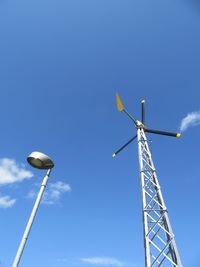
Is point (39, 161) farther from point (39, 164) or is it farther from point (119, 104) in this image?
point (119, 104)

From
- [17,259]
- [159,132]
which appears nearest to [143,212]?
[159,132]

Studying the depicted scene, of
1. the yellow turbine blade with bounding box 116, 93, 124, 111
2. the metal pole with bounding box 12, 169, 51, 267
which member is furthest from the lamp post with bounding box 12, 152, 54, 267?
the yellow turbine blade with bounding box 116, 93, 124, 111

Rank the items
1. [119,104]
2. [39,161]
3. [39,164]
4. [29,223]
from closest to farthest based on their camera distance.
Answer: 1. [29,223]
2. [39,161]
3. [39,164]
4. [119,104]

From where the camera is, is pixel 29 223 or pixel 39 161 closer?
pixel 29 223

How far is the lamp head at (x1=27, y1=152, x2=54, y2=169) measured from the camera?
31.5 ft

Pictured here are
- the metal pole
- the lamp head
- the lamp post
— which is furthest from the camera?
the lamp head

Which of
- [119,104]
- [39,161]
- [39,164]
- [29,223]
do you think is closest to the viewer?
[29,223]

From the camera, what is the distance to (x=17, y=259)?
751 centimetres

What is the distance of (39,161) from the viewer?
968cm

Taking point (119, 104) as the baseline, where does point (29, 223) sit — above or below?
below

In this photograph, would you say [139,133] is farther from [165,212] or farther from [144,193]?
[165,212]

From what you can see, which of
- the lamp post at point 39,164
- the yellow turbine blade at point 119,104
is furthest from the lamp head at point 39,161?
the yellow turbine blade at point 119,104

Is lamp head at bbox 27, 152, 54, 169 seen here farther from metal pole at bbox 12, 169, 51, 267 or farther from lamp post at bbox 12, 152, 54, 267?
metal pole at bbox 12, 169, 51, 267

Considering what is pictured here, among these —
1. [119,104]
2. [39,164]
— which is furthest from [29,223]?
[119,104]
